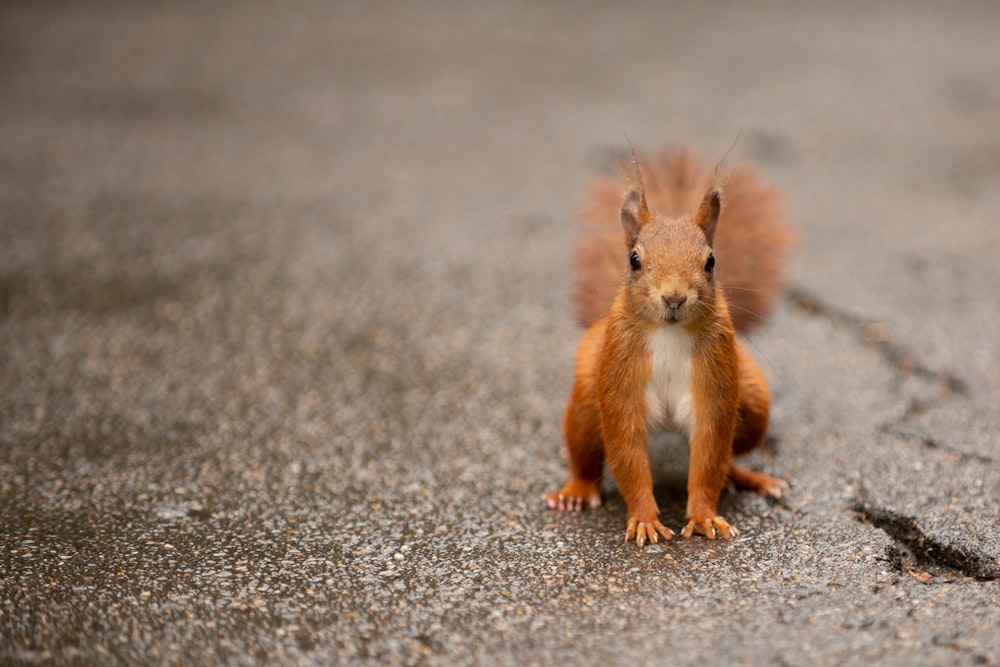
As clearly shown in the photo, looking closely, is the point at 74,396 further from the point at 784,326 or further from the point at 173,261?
the point at 784,326

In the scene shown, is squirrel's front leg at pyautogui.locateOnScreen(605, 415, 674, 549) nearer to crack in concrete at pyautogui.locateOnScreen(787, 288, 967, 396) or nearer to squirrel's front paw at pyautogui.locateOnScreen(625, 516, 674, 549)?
squirrel's front paw at pyautogui.locateOnScreen(625, 516, 674, 549)

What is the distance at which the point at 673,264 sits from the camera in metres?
2.18

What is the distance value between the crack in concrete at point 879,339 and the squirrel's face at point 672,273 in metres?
1.23

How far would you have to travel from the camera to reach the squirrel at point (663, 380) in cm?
221

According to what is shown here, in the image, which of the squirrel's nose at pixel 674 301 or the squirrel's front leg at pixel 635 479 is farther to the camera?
the squirrel's front leg at pixel 635 479

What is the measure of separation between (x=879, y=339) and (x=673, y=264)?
60.4 inches

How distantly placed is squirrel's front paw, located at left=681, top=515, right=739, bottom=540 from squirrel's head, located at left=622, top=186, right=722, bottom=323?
48 centimetres

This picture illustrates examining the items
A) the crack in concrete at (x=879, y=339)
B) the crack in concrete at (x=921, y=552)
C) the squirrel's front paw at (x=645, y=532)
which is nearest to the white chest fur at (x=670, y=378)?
the squirrel's front paw at (x=645, y=532)

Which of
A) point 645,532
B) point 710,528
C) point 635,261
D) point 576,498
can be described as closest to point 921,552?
point 710,528

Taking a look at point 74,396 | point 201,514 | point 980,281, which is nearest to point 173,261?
point 74,396

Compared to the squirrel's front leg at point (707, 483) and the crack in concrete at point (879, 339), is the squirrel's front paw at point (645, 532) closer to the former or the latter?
the squirrel's front leg at point (707, 483)

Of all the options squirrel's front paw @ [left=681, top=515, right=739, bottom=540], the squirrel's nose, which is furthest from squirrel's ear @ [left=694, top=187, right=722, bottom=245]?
squirrel's front paw @ [left=681, top=515, right=739, bottom=540]

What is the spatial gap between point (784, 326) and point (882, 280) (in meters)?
0.59

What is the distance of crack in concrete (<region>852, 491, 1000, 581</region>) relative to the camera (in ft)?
7.17
